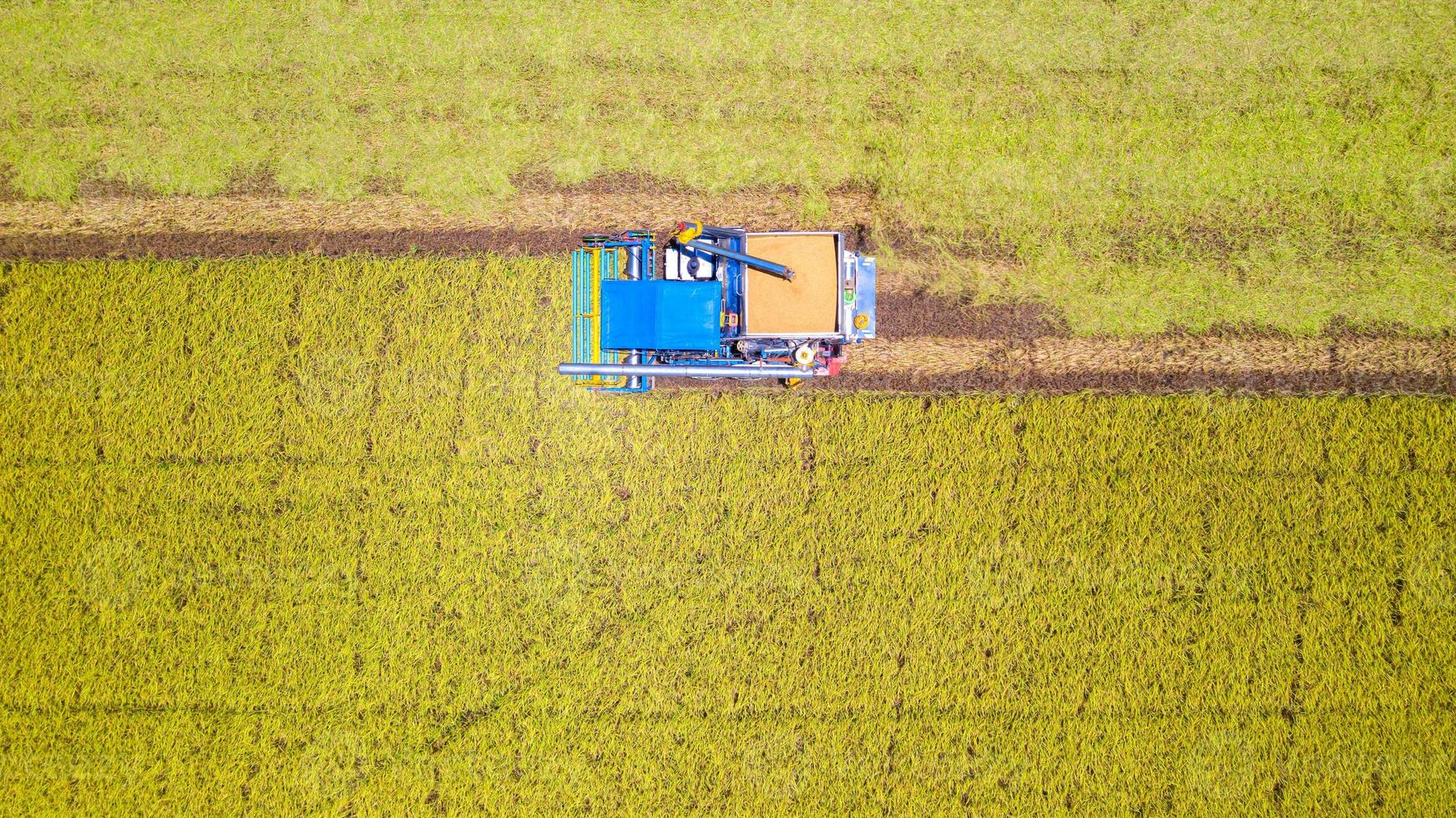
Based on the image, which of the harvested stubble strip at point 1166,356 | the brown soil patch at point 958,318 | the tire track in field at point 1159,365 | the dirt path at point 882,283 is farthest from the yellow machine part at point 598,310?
the brown soil patch at point 958,318

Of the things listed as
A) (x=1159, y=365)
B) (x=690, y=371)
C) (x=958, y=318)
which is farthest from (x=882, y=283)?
(x=1159, y=365)

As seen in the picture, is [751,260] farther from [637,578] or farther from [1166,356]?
[1166,356]

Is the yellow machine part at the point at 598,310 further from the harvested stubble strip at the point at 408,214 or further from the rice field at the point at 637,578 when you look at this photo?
the harvested stubble strip at the point at 408,214

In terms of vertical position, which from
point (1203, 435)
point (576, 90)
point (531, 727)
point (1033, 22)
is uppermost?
point (1033, 22)

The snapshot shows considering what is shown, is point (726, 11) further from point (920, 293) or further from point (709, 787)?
point (709, 787)

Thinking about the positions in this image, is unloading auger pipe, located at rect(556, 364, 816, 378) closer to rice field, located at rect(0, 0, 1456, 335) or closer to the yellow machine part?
the yellow machine part

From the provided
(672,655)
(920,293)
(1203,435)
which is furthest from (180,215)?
(1203,435)
